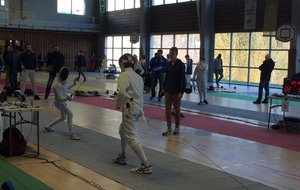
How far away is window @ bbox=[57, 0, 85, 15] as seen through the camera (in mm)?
33094

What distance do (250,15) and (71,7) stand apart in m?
16.8

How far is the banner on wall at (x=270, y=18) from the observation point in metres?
20.6

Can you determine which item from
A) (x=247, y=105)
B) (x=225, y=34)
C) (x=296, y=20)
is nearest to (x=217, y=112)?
(x=247, y=105)

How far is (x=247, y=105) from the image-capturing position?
13.6 m

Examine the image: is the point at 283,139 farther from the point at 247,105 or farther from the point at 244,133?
the point at 247,105

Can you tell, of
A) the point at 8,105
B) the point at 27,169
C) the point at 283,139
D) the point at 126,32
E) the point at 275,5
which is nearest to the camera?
the point at 27,169

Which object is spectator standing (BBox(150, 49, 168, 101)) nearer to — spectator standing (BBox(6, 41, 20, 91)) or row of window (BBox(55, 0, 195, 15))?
spectator standing (BBox(6, 41, 20, 91))

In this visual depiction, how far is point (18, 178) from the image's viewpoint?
5148mm

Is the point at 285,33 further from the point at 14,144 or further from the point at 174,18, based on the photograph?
the point at 14,144

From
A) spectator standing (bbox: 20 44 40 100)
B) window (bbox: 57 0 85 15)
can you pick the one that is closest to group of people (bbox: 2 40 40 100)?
spectator standing (bbox: 20 44 40 100)

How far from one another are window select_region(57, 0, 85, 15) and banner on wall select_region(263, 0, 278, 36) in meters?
17.6

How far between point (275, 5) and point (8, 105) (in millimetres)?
17208

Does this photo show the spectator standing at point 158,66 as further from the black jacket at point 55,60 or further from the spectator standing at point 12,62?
the spectator standing at point 12,62

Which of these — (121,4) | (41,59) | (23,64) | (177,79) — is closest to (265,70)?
(177,79)
